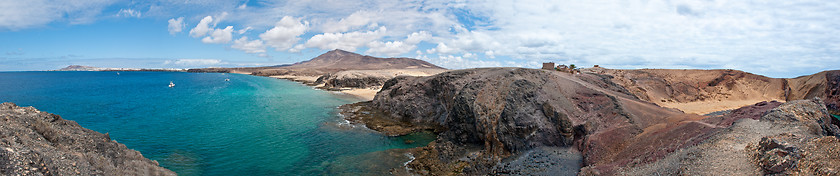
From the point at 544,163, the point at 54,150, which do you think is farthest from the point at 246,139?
the point at 544,163

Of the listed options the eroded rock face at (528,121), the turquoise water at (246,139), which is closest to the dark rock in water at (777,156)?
the eroded rock face at (528,121)

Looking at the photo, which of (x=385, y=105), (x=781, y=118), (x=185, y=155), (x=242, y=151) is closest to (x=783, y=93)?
(x=781, y=118)

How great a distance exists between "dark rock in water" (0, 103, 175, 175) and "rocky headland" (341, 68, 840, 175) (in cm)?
1116

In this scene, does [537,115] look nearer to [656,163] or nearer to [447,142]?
[447,142]

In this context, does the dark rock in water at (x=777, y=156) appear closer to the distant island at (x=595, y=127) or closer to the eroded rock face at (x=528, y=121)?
the distant island at (x=595, y=127)

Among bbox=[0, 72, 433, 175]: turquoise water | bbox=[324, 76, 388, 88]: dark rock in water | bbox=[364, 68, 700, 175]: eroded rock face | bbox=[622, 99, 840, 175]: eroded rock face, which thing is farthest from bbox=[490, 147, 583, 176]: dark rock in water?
bbox=[324, 76, 388, 88]: dark rock in water

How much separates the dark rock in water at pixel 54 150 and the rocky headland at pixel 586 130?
11.2m

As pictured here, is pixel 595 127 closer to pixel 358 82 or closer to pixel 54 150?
pixel 54 150

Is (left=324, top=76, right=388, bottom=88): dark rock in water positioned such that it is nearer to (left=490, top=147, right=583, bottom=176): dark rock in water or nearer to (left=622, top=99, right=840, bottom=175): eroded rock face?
(left=490, top=147, right=583, bottom=176): dark rock in water

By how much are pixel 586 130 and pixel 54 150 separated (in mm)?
19999

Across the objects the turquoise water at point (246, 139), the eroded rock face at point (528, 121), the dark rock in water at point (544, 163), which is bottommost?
the turquoise water at point (246, 139)

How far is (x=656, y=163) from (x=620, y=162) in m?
1.66

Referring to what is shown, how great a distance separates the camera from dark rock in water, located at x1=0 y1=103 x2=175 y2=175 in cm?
743

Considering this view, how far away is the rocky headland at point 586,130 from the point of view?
884 cm
